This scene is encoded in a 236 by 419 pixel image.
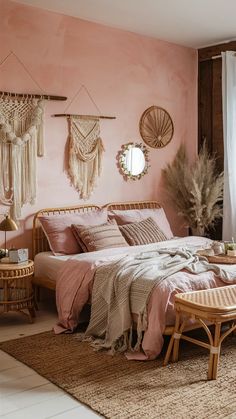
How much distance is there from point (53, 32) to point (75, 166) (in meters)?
1.30

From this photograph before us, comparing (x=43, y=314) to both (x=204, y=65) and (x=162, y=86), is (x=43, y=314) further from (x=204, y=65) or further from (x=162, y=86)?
(x=204, y=65)

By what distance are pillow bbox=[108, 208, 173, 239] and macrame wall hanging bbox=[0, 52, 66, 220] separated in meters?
0.90

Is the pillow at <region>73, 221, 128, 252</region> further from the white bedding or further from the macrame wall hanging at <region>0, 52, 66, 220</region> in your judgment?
the macrame wall hanging at <region>0, 52, 66, 220</region>

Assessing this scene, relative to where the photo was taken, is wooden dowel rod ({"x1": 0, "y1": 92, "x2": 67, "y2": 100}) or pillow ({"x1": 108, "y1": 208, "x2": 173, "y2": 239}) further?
pillow ({"x1": 108, "y1": 208, "x2": 173, "y2": 239})

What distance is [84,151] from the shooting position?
5090 mm

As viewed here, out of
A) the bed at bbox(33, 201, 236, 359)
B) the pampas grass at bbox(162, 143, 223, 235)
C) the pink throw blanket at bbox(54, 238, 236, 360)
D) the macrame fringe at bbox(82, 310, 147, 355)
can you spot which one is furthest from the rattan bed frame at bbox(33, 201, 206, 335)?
the macrame fringe at bbox(82, 310, 147, 355)

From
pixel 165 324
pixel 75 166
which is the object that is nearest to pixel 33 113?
pixel 75 166

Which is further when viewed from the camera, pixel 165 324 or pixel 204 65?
pixel 204 65

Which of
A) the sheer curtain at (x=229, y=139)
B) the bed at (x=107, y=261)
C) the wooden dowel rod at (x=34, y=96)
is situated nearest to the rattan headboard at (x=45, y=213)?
the bed at (x=107, y=261)

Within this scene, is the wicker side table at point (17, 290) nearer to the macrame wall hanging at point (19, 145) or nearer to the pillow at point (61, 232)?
the pillow at point (61, 232)

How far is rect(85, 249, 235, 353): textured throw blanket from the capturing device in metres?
3.47

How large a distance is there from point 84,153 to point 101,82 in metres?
0.79

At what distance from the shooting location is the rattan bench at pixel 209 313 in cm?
301

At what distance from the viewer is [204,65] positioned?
6.10m
